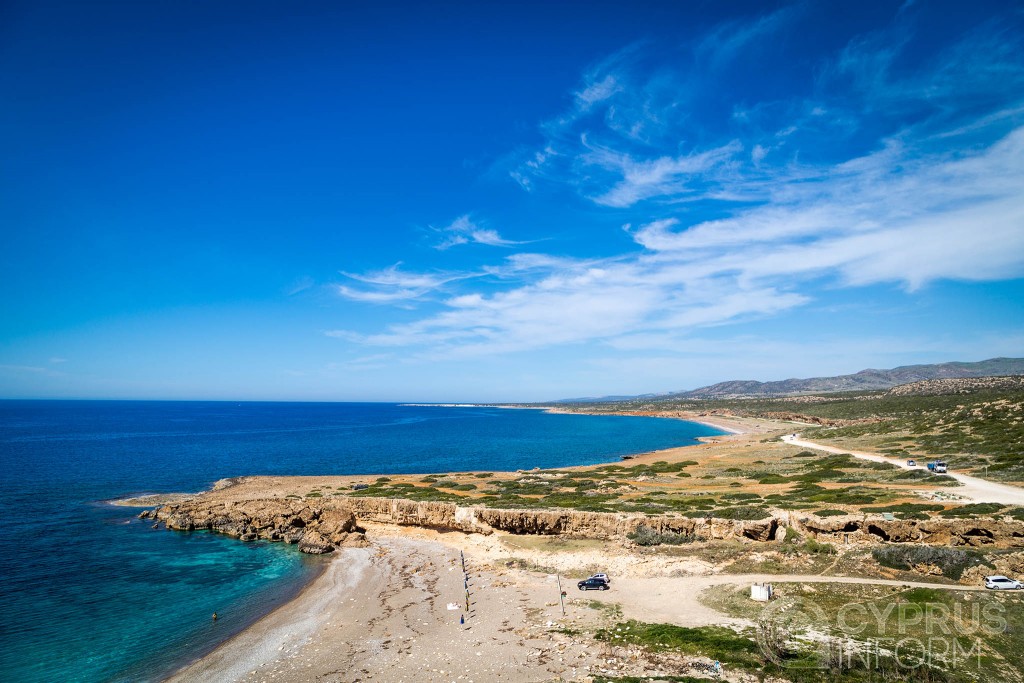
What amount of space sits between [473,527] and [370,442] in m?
94.5

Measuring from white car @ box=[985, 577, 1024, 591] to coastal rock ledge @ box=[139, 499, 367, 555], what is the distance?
40.6 metres

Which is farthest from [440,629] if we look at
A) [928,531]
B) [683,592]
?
[928,531]

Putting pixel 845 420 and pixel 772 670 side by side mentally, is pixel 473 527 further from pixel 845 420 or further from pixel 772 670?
pixel 845 420

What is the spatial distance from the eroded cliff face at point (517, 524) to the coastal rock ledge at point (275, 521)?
9cm

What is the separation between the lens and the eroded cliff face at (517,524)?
94.1 feet

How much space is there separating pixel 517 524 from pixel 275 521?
24.0 metres

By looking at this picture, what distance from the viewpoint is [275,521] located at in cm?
4584

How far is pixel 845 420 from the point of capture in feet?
407

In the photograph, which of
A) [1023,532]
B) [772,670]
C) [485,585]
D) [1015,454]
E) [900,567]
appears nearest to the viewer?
[772,670]

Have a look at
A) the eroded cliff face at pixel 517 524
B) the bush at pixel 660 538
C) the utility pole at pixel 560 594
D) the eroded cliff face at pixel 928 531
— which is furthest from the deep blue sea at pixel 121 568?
the eroded cliff face at pixel 928 531

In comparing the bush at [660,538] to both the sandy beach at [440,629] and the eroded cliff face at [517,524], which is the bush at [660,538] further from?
the sandy beach at [440,629]

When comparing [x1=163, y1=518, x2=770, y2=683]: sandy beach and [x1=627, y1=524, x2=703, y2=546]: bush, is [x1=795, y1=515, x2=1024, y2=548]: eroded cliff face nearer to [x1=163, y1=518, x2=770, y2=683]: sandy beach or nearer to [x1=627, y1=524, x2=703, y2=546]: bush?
[x1=627, y1=524, x2=703, y2=546]: bush

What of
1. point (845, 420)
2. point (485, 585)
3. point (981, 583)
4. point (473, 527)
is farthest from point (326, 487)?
point (845, 420)

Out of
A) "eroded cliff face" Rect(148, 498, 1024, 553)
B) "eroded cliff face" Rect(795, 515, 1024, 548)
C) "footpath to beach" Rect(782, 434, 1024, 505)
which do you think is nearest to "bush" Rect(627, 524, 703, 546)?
"eroded cliff face" Rect(148, 498, 1024, 553)
